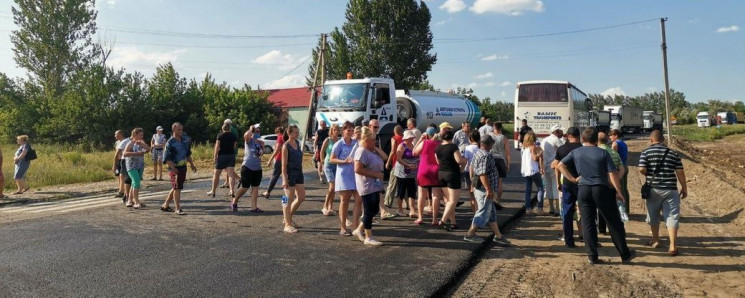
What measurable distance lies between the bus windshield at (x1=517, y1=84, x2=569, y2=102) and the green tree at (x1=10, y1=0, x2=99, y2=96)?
37217 millimetres

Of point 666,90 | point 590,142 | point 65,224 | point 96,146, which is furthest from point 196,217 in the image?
point 666,90

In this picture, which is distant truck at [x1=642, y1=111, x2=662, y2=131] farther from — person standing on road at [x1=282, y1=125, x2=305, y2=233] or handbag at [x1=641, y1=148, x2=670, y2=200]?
person standing on road at [x1=282, y1=125, x2=305, y2=233]

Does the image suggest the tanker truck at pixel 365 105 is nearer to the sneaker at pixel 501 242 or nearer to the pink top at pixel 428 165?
the pink top at pixel 428 165

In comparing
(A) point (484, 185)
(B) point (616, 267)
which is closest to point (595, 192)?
(B) point (616, 267)

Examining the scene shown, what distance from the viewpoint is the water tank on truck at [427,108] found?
19264 mm

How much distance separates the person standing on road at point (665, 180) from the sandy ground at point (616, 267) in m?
0.44

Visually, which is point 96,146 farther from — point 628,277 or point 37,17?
point 628,277

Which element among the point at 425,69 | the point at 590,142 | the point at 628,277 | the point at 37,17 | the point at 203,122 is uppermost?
the point at 37,17

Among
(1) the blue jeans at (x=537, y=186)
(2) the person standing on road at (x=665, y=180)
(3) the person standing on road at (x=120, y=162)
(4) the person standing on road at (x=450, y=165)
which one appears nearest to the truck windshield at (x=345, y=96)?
(3) the person standing on road at (x=120, y=162)

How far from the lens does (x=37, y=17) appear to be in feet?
141

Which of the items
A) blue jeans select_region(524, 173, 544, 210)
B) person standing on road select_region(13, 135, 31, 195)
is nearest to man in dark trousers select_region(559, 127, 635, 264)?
blue jeans select_region(524, 173, 544, 210)

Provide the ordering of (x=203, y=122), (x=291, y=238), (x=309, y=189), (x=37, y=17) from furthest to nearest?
(x=37, y=17), (x=203, y=122), (x=309, y=189), (x=291, y=238)

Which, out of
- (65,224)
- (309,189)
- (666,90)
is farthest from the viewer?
(666,90)

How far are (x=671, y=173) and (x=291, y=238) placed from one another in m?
5.16
